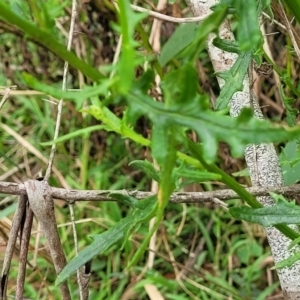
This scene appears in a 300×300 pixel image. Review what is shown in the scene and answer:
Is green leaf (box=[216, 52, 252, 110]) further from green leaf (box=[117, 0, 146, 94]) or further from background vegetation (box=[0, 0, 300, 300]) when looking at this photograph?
background vegetation (box=[0, 0, 300, 300])

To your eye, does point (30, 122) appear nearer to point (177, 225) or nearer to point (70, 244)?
point (70, 244)

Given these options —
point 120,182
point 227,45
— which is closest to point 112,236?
point 227,45

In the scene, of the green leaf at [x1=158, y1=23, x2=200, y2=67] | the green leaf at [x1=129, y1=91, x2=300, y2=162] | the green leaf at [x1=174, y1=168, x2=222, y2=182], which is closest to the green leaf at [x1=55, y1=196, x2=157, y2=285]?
the green leaf at [x1=174, y1=168, x2=222, y2=182]

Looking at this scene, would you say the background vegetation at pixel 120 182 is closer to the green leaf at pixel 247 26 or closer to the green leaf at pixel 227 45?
the green leaf at pixel 227 45

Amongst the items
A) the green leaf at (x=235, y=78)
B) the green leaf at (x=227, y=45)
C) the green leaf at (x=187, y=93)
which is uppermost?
the green leaf at (x=227, y=45)

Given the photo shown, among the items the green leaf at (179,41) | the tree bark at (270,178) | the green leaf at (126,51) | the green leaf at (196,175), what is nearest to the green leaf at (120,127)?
the green leaf at (196,175)

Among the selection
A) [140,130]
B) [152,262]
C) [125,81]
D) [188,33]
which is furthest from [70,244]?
[125,81]
